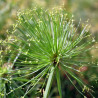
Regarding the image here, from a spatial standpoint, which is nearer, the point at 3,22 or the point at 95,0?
the point at 3,22

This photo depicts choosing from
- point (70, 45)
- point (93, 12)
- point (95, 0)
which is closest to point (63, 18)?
point (70, 45)

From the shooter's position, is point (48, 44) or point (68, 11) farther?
point (68, 11)

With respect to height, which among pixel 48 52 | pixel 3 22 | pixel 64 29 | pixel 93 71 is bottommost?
pixel 93 71

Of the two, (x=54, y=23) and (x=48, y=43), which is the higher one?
(x=54, y=23)

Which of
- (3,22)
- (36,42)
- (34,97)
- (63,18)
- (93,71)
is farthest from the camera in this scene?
(3,22)

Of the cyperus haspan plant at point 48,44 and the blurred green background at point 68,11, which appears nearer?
the cyperus haspan plant at point 48,44

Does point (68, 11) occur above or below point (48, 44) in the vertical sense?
above

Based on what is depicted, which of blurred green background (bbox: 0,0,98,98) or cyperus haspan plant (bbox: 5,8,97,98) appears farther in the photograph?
blurred green background (bbox: 0,0,98,98)

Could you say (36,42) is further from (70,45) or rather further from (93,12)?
(93,12)

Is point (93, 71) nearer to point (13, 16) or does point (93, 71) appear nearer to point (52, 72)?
point (52, 72)

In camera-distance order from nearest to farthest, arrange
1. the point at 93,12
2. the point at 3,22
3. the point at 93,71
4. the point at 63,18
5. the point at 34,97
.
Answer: the point at 63,18 < the point at 34,97 < the point at 93,71 < the point at 3,22 < the point at 93,12
